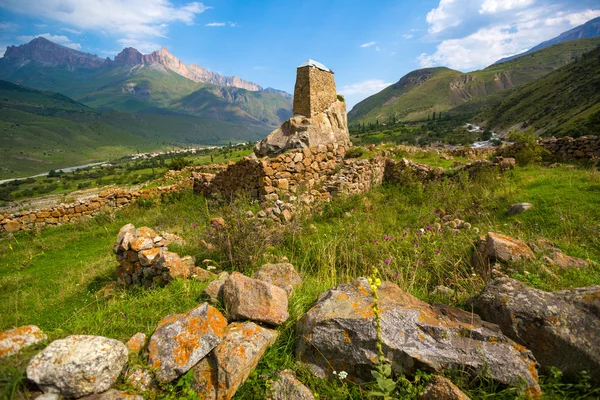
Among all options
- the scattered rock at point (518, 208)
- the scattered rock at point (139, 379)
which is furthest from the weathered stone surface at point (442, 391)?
the scattered rock at point (518, 208)

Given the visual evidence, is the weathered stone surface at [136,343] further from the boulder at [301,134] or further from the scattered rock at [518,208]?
the boulder at [301,134]

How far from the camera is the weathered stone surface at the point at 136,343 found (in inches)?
104

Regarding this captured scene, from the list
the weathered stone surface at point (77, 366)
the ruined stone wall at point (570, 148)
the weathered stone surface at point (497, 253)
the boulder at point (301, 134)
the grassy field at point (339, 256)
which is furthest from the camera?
the boulder at point (301, 134)

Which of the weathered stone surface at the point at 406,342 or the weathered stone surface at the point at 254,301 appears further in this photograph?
the weathered stone surface at the point at 254,301

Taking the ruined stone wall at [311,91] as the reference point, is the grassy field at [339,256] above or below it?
below

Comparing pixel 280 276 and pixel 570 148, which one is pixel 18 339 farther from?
pixel 570 148

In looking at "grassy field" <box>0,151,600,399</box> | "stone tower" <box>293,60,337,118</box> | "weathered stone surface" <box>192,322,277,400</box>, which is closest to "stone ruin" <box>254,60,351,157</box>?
"stone tower" <box>293,60,337,118</box>

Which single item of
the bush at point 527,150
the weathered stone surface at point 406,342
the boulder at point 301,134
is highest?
the boulder at point 301,134

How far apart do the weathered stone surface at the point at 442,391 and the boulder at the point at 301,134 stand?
9.98 meters

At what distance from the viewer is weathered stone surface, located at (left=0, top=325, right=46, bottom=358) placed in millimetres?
2195

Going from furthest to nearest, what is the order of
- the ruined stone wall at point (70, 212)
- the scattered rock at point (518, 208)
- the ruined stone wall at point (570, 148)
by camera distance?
the ruined stone wall at point (70, 212) → the ruined stone wall at point (570, 148) → the scattered rock at point (518, 208)

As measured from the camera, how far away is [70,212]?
42.1ft

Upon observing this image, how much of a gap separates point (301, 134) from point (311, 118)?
55.8 inches

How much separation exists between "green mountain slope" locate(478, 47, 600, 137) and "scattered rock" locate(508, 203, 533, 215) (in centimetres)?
5234
